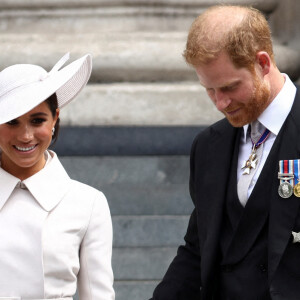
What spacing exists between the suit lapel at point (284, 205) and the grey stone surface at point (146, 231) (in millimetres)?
2005

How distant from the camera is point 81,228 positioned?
365cm

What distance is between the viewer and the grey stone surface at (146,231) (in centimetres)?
548

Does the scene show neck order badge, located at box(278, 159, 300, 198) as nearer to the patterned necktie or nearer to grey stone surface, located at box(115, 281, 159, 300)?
the patterned necktie

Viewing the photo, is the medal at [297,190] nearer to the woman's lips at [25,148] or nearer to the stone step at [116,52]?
the woman's lips at [25,148]

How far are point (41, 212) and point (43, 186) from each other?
9cm

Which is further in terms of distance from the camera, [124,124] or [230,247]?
[124,124]

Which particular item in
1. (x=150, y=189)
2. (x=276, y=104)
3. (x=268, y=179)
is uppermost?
(x=276, y=104)

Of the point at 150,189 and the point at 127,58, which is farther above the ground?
the point at 127,58

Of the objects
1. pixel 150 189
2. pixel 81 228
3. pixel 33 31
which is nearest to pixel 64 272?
pixel 81 228

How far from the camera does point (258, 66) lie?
351 cm

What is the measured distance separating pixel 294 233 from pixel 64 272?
0.76 m

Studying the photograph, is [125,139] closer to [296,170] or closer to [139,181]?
[139,181]

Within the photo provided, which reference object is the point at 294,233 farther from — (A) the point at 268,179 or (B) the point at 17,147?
(B) the point at 17,147

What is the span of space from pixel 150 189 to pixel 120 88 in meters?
0.55
